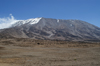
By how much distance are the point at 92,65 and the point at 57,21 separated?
154878mm

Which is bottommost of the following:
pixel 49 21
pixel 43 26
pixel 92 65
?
pixel 92 65

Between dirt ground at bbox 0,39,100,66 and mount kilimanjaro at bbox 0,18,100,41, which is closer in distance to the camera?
dirt ground at bbox 0,39,100,66

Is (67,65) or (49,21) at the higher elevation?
(49,21)

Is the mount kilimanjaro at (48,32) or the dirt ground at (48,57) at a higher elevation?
the mount kilimanjaro at (48,32)

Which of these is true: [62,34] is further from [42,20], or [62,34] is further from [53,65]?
[53,65]

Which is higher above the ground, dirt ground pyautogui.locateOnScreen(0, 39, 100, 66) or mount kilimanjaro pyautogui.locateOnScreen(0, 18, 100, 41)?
mount kilimanjaro pyautogui.locateOnScreen(0, 18, 100, 41)

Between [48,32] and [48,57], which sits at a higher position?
[48,32]

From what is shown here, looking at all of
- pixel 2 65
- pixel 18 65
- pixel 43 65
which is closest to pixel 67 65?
pixel 43 65

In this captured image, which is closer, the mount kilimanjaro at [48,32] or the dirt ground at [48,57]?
the dirt ground at [48,57]

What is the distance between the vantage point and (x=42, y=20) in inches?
6329

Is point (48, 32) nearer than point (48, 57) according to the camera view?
No

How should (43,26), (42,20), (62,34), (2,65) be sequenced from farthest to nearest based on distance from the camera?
(42,20), (43,26), (62,34), (2,65)

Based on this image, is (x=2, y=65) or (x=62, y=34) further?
(x=62, y=34)

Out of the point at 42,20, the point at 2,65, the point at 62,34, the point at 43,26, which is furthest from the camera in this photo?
the point at 42,20
